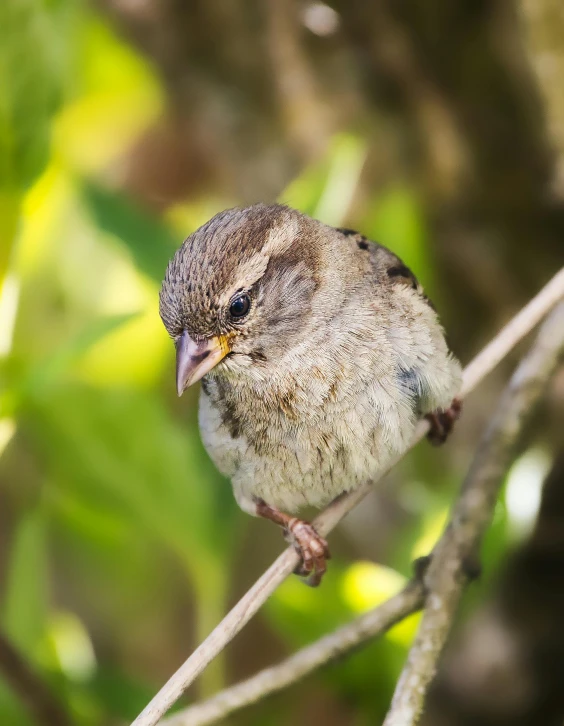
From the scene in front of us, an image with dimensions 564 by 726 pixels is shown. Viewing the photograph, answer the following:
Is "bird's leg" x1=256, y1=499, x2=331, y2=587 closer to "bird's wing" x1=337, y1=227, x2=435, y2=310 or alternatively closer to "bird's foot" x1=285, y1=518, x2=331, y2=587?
"bird's foot" x1=285, y1=518, x2=331, y2=587

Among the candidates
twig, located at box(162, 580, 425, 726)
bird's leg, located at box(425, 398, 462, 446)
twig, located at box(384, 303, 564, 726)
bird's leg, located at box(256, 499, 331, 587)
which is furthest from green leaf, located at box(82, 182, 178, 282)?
twig, located at box(162, 580, 425, 726)

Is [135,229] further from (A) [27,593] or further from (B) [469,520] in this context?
(B) [469,520]

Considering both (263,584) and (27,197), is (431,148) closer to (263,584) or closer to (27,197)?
(27,197)

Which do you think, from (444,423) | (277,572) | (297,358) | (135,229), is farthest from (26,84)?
(444,423)

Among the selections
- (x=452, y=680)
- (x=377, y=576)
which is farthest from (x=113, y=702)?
(x=452, y=680)

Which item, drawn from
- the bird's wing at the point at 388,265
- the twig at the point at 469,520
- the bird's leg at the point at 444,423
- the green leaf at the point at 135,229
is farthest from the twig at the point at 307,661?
the green leaf at the point at 135,229

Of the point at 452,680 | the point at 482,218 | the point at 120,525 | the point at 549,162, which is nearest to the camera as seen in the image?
the point at 120,525
